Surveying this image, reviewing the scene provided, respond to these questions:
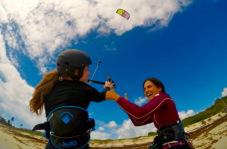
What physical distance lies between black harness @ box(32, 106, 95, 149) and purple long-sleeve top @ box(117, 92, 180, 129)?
85 centimetres

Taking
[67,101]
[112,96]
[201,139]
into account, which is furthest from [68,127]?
[201,139]

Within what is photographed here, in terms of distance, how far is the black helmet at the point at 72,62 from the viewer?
135 inches

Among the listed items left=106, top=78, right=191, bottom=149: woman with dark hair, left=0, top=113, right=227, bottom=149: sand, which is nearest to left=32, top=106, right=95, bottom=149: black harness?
left=106, top=78, right=191, bottom=149: woman with dark hair

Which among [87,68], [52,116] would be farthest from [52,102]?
[87,68]

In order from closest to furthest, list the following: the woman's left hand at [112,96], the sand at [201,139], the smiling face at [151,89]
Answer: the woman's left hand at [112,96], the smiling face at [151,89], the sand at [201,139]

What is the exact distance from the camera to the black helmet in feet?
11.3

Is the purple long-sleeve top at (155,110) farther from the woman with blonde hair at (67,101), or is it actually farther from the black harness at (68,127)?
the black harness at (68,127)

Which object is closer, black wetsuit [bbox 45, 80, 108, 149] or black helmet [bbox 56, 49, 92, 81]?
black wetsuit [bbox 45, 80, 108, 149]

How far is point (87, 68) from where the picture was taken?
368 cm

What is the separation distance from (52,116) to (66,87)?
2.08ft

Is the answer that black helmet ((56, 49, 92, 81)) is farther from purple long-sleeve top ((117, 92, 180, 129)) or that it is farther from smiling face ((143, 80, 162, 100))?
smiling face ((143, 80, 162, 100))

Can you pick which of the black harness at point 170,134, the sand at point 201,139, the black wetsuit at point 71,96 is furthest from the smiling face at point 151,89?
the sand at point 201,139

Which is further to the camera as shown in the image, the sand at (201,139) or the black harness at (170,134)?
the sand at (201,139)

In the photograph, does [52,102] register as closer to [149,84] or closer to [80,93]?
[80,93]
